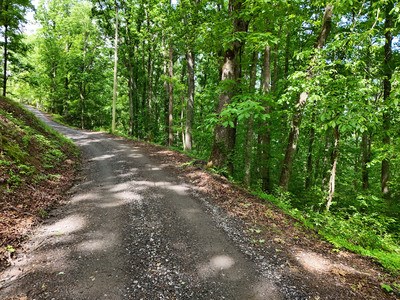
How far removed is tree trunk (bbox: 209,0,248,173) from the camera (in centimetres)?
923

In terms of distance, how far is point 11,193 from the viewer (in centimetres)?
618

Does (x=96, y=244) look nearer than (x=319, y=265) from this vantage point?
No

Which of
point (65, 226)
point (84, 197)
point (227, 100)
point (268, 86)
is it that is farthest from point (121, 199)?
point (268, 86)

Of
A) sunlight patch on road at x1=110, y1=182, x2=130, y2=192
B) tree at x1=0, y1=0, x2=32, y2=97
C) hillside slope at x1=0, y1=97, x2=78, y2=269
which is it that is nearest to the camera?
hillside slope at x1=0, y1=97, x2=78, y2=269

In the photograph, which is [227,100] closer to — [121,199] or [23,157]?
[121,199]

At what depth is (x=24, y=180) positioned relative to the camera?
707 cm

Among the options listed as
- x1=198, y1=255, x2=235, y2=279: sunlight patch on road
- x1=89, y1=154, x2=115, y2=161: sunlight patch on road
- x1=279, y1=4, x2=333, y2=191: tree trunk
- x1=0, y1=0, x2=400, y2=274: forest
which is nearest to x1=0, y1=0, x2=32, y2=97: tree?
x1=0, y1=0, x2=400, y2=274: forest

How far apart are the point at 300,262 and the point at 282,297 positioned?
3.72ft

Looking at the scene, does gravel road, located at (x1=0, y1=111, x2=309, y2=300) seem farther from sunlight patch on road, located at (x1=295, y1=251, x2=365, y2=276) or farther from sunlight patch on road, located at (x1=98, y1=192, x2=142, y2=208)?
sunlight patch on road, located at (x1=295, y1=251, x2=365, y2=276)

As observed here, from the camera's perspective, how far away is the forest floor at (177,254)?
12.7ft

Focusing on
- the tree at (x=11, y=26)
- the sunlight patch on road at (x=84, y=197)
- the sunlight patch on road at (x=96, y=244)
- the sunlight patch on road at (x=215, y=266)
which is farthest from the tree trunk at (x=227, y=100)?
the tree at (x=11, y=26)

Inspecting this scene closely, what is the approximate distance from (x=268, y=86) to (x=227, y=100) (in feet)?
6.71

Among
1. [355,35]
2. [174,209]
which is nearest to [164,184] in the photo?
[174,209]

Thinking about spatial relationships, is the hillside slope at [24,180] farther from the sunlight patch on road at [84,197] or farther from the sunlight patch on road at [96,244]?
the sunlight patch on road at [96,244]
